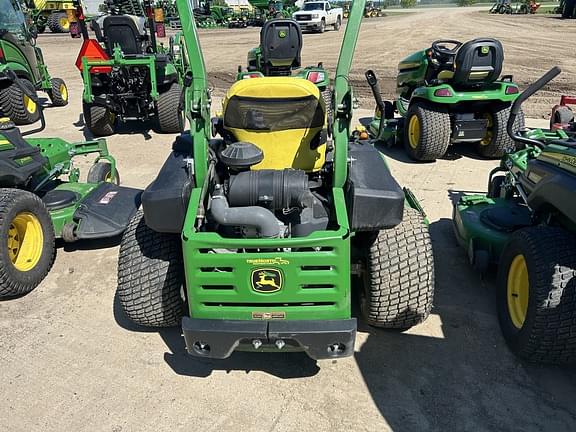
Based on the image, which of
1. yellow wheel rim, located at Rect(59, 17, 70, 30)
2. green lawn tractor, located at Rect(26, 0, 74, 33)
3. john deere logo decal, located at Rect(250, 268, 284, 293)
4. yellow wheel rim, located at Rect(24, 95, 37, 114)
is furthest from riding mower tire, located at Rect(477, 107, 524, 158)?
yellow wheel rim, located at Rect(59, 17, 70, 30)

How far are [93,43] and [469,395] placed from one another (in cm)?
706

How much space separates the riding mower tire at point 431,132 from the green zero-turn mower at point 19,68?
624 centimetres

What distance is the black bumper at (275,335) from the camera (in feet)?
7.89

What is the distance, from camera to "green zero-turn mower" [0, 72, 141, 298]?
11.4ft

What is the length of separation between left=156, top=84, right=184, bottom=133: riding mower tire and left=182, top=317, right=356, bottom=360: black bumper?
5.79 m

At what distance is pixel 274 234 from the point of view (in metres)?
2.57

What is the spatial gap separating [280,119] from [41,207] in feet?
6.62

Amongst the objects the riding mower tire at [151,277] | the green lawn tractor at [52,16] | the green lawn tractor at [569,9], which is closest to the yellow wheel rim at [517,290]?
the riding mower tire at [151,277]

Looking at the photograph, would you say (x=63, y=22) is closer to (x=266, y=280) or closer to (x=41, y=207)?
(x=41, y=207)

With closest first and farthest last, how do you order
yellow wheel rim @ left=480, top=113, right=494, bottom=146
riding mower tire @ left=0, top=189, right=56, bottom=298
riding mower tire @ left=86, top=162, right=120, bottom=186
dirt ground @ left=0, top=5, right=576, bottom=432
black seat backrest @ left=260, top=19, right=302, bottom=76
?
1. dirt ground @ left=0, top=5, right=576, bottom=432
2. riding mower tire @ left=0, top=189, right=56, bottom=298
3. riding mower tire @ left=86, top=162, right=120, bottom=186
4. yellow wheel rim @ left=480, top=113, right=494, bottom=146
5. black seat backrest @ left=260, top=19, right=302, bottom=76

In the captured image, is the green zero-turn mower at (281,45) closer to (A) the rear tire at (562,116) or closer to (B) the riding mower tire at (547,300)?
(A) the rear tire at (562,116)

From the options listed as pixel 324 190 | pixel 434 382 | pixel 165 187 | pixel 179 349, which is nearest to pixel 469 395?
pixel 434 382

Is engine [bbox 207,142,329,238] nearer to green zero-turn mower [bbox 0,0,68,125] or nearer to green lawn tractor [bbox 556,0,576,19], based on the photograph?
green zero-turn mower [bbox 0,0,68,125]

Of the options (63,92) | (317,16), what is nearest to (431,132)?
(63,92)
